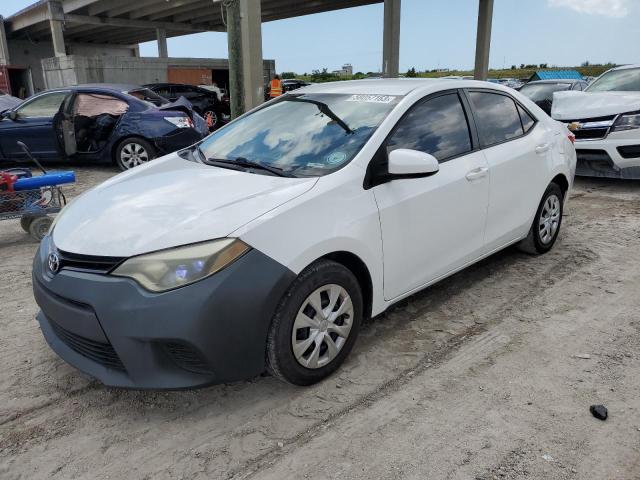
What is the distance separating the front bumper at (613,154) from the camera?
6945 millimetres

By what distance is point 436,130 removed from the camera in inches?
134

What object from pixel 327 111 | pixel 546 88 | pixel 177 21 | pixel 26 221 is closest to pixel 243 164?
pixel 327 111

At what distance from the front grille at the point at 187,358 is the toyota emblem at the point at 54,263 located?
0.72m

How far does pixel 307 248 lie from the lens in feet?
8.15

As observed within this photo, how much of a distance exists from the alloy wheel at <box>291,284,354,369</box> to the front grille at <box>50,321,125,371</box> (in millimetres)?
839

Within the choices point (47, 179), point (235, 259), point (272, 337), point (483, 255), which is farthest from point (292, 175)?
point (47, 179)

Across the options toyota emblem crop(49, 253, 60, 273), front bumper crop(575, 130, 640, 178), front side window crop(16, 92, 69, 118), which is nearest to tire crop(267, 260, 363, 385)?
toyota emblem crop(49, 253, 60, 273)

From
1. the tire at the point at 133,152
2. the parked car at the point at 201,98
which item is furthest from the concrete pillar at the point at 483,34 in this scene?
the tire at the point at 133,152

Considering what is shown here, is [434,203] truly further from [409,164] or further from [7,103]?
[7,103]

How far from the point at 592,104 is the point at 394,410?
6715 millimetres

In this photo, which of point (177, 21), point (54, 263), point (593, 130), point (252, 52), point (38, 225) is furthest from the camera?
point (177, 21)

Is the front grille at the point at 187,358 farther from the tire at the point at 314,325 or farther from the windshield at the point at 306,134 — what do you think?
the windshield at the point at 306,134

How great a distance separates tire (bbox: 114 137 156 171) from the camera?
8.41 metres

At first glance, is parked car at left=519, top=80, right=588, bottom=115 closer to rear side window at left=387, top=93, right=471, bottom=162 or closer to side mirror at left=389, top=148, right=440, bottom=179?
rear side window at left=387, top=93, right=471, bottom=162
